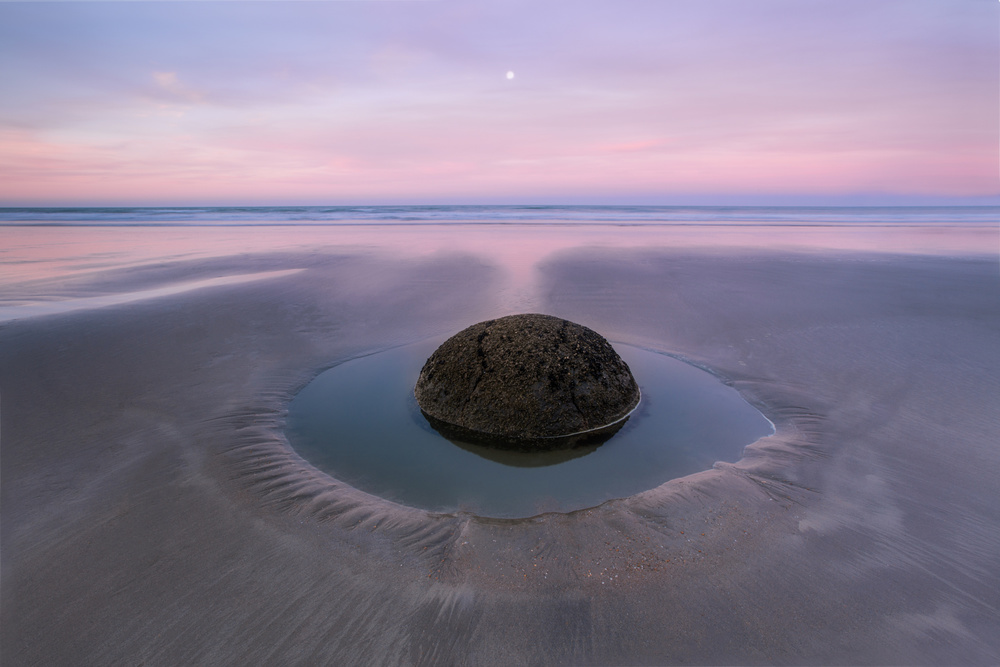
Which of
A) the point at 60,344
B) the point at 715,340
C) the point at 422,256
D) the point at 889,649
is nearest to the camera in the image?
the point at 889,649

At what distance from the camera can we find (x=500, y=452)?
4090 mm

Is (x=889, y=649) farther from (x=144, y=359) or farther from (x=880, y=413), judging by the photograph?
(x=144, y=359)

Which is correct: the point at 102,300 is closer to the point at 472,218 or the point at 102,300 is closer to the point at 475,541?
the point at 475,541

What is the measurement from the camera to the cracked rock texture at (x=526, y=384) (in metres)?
4.33

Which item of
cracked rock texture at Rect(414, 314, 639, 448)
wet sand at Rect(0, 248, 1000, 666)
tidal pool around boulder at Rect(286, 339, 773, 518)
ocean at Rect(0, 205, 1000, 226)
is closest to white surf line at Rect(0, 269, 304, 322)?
wet sand at Rect(0, 248, 1000, 666)

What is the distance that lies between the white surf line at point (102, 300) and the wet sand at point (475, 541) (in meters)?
2.56

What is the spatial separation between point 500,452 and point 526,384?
683 mm

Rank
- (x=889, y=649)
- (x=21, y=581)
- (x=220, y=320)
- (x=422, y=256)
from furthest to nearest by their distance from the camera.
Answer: (x=422, y=256)
(x=220, y=320)
(x=21, y=581)
(x=889, y=649)

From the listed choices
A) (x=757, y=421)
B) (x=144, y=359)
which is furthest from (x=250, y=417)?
(x=757, y=421)

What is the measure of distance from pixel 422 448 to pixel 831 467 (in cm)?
341

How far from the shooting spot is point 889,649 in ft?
7.56

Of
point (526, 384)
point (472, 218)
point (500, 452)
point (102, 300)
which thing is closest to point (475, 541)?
point (500, 452)

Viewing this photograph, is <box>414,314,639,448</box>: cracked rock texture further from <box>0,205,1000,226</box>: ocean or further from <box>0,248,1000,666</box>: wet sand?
<box>0,205,1000,226</box>: ocean

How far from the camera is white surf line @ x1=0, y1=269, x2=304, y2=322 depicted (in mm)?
8141
